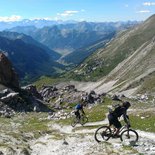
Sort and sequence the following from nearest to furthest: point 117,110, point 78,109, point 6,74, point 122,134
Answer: point 117,110 → point 122,134 → point 78,109 → point 6,74

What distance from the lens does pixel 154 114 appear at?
52906mm

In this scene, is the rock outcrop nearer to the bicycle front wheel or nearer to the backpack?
the bicycle front wheel

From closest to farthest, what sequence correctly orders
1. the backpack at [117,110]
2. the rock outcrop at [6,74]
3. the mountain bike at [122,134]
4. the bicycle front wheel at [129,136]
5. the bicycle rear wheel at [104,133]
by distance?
the backpack at [117,110]
the bicycle front wheel at [129,136]
the mountain bike at [122,134]
the bicycle rear wheel at [104,133]
the rock outcrop at [6,74]

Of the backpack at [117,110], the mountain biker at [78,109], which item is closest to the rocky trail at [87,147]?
the backpack at [117,110]

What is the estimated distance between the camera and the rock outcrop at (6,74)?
102200 millimetres

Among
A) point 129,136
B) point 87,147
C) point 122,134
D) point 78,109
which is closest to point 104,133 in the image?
point 122,134

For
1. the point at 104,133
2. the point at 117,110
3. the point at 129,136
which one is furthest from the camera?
the point at 104,133

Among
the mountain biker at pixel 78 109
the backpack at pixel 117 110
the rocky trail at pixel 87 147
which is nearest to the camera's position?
the rocky trail at pixel 87 147

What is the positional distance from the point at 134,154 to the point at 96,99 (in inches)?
3908

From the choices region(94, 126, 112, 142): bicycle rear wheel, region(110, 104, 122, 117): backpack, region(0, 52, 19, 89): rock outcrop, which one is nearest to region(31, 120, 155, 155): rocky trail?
region(94, 126, 112, 142): bicycle rear wheel

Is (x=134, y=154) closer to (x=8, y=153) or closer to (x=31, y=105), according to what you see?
(x=8, y=153)

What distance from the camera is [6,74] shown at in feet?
340

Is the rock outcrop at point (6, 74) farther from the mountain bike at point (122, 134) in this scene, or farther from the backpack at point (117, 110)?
the backpack at point (117, 110)

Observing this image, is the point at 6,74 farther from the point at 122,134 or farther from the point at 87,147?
the point at 87,147
